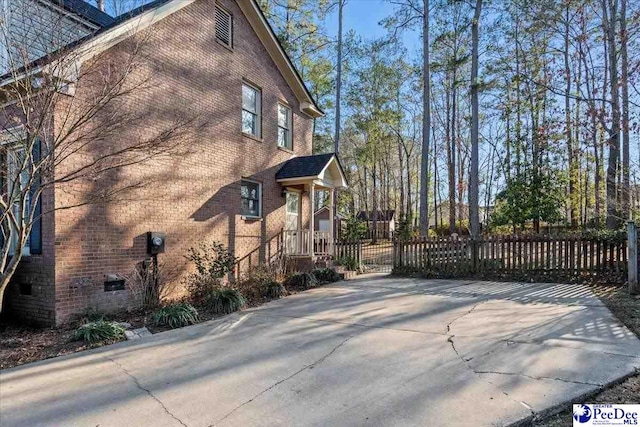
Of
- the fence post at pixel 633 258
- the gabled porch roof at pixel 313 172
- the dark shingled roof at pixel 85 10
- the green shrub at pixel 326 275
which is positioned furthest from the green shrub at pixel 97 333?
the fence post at pixel 633 258

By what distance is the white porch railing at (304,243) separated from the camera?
41.9ft

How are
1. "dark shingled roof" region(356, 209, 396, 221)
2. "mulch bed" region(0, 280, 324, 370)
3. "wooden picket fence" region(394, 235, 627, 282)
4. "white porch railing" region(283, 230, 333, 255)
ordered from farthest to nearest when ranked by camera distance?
"dark shingled roof" region(356, 209, 396, 221)
"white porch railing" region(283, 230, 333, 255)
"wooden picket fence" region(394, 235, 627, 282)
"mulch bed" region(0, 280, 324, 370)

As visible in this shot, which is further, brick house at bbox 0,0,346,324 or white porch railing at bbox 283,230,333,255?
white porch railing at bbox 283,230,333,255

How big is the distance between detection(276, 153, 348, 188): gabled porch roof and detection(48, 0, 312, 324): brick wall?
36 centimetres

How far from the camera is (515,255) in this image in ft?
37.1

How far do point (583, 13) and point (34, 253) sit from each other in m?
19.0

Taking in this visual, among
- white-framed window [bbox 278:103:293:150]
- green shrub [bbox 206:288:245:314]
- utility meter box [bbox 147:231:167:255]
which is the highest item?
white-framed window [bbox 278:103:293:150]

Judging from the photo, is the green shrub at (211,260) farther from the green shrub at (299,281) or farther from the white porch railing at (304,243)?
the white porch railing at (304,243)

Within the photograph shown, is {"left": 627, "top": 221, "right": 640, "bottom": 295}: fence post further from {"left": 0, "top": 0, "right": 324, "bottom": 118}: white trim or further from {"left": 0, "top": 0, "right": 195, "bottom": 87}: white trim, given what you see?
{"left": 0, "top": 0, "right": 195, "bottom": 87}: white trim

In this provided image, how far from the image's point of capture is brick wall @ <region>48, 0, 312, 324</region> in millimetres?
6895

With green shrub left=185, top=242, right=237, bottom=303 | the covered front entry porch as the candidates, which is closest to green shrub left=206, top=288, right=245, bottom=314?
green shrub left=185, top=242, right=237, bottom=303

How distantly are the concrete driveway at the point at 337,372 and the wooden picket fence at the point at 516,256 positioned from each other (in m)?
4.10

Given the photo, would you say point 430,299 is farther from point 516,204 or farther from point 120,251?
point 516,204

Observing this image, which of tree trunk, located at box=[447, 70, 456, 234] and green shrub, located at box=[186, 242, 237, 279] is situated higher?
A: tree trunk, located at box=[447, 70, 456, 234]
